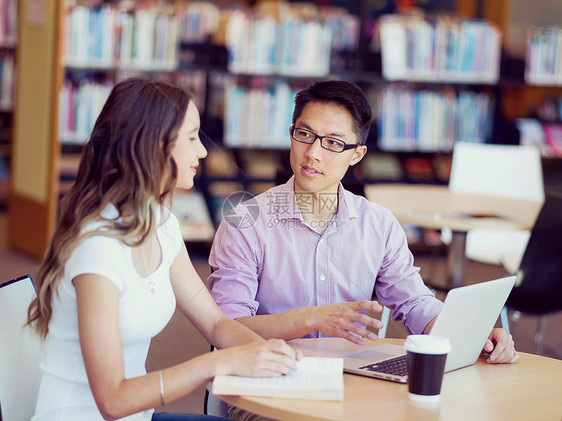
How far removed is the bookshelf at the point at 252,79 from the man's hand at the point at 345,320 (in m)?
2.75

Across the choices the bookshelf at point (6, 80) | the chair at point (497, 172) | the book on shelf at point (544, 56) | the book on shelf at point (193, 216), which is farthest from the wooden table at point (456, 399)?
the bookshelf at point (6, 80)

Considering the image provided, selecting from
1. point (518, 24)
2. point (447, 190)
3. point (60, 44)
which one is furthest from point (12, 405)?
point (518, 24)

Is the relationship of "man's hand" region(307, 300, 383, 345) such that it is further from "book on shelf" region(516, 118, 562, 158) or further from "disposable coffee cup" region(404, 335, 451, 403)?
"book on shelf" region(516, 118, 562, 158)

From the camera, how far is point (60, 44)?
4254 mm

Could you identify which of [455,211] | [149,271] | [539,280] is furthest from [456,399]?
[455,211]

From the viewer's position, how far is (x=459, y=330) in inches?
54.0

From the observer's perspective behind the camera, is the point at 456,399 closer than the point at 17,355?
Yes

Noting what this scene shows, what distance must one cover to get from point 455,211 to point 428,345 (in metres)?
2.02

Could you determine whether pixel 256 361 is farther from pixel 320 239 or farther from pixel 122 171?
pixel 320 239

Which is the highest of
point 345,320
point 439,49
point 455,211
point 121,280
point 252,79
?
point 439,49

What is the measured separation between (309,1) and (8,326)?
5306mm

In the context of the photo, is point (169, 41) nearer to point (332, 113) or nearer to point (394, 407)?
point (332, 113)

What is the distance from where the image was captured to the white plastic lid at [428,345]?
1.25 metres

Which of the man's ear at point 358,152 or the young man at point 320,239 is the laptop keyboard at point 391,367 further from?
the man's ear at point 358,152
